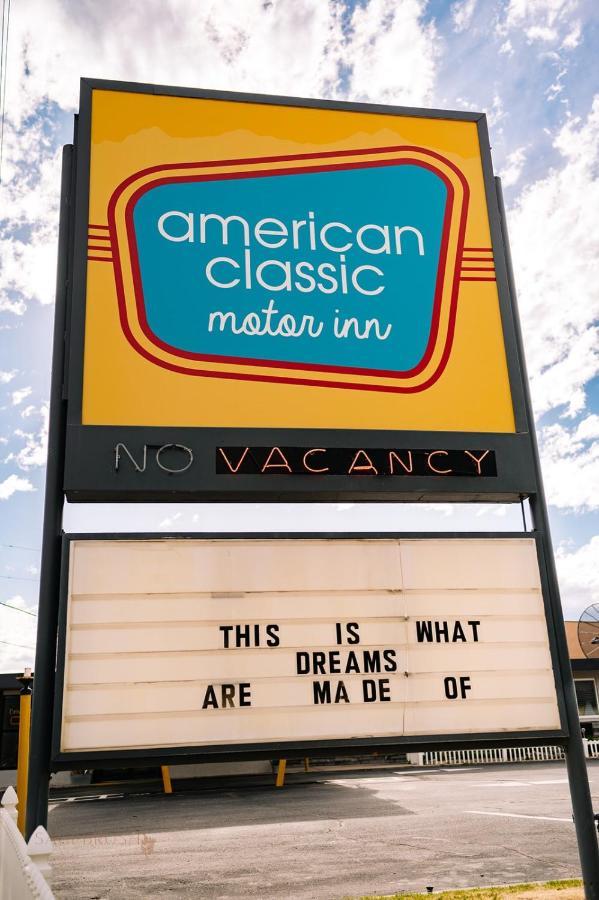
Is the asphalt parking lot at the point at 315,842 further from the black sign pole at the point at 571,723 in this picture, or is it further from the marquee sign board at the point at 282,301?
the marquee sign board at the point at 282,301

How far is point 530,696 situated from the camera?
572cm

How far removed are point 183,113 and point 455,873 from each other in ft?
30.1

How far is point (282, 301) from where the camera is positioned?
652 centimetres

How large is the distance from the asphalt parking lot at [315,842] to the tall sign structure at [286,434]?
389 cm

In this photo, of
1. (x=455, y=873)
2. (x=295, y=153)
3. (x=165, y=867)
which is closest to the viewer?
(x=295, y=153)

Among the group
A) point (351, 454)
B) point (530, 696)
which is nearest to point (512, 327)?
point (351, 454)

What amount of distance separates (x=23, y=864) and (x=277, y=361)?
4.20 metres

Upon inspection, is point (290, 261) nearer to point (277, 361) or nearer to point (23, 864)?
point (277, 361)

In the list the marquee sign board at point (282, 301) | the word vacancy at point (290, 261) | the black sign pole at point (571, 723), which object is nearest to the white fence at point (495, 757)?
the black sign pole at point (571, 723)

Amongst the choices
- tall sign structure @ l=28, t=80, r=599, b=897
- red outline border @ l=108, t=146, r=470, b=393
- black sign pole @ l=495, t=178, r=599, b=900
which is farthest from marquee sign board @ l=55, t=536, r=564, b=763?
red outline border @ l=108, t=146, r=470, b=393

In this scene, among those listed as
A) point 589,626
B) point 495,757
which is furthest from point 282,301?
point 495,757

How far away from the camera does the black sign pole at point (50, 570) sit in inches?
201

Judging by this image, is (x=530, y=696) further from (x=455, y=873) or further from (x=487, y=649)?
(x=455, y=873)

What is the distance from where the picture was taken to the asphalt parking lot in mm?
8609
